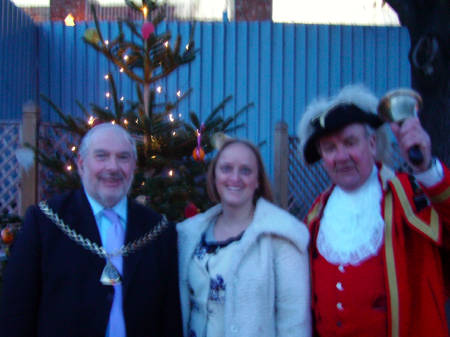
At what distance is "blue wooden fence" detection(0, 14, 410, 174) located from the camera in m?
7.45

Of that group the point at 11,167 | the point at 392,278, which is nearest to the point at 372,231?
the point at 392,278

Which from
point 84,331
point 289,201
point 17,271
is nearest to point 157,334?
point 84,331

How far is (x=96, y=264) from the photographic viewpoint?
6.31ft

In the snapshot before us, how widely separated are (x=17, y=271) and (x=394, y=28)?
7.76 metres

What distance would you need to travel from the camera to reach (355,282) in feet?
6.51

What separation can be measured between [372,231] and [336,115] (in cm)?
62

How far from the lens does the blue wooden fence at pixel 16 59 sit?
6.45 m

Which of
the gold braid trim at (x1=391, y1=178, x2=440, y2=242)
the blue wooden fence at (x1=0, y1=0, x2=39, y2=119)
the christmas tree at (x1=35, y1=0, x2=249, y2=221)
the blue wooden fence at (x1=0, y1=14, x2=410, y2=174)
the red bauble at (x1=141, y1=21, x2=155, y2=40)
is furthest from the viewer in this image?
the blue wooden fence at (x1=0, y1=14, x2=410, y2=174)

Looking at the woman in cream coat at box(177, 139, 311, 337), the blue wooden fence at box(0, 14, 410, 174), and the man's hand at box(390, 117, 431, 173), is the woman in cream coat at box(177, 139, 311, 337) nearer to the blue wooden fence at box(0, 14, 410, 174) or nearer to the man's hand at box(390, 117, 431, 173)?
the man's hand at box(390, 117, 431, 173)

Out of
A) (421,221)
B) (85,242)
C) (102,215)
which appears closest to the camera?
(421,221)

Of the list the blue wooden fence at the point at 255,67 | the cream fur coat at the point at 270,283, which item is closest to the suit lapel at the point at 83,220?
the cream fur coat at the point at 270,283

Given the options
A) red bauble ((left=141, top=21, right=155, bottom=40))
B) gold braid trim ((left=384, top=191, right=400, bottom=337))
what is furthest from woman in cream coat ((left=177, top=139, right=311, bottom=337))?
red bauble ((left=141, top=21, right=155, bottom=40))

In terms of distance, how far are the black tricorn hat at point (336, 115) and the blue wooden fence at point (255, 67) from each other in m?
5.14

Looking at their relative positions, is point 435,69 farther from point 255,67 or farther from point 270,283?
point 270,283
